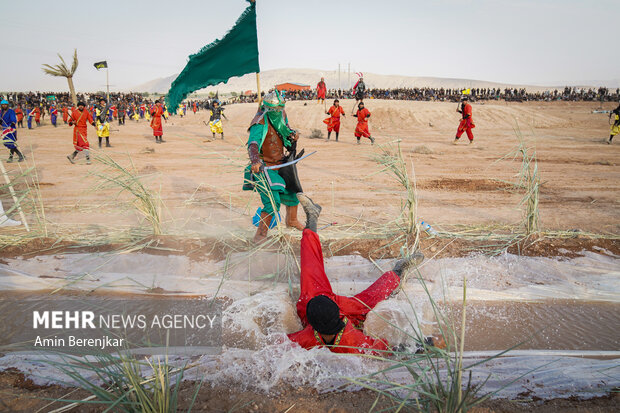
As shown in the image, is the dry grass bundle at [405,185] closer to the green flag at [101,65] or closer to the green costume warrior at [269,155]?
the green costume warrior at [269,155]

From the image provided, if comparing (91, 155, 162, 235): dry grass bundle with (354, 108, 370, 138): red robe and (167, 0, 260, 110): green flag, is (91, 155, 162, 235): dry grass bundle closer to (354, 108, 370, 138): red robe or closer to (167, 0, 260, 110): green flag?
(167, 0, 260, 110): green flag

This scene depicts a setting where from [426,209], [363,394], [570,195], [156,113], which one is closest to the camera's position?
[363,394]

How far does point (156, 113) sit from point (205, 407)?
41.0ft

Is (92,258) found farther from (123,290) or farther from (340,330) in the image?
(340,330)

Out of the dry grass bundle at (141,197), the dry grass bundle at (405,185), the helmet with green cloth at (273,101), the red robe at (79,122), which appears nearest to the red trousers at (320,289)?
the dry grass bundle at (405,185)

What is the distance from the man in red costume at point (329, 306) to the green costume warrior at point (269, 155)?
0.60 m

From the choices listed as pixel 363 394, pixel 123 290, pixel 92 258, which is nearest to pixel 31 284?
pixel 92 258

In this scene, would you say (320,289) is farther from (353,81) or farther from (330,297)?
(353,81)

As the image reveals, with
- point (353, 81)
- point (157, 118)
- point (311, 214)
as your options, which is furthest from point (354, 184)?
point (353, 81)

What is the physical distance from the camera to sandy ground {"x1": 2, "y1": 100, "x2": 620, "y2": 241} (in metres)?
4.56

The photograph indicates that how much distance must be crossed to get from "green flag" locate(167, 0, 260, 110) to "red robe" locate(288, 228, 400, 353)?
7.93ft

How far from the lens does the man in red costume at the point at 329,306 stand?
2.04m

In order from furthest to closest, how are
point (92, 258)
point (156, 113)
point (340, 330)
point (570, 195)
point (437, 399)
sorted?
point (156, 113) → point (570, 195) → point (92, 258) → point (340, 330) → point (437, 399)

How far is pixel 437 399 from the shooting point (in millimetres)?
1344
